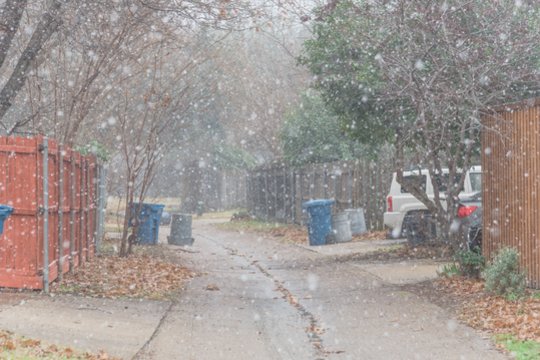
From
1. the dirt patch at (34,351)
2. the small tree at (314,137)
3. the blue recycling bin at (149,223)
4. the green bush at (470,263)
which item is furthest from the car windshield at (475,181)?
the dirt patch at (34,351)

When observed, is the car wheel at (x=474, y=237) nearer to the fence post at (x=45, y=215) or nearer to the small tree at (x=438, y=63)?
the small tree at (x=438, y=63)

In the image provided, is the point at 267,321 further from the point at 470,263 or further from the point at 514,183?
the point at 514,183

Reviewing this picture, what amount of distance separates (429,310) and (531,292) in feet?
4.85

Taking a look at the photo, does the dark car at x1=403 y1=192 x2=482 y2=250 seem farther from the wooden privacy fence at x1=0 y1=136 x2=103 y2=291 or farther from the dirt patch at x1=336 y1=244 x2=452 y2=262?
the wooden privacy fence at x1=0 y1=136 x2=103 y2=291

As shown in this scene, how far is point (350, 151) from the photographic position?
29.2 m

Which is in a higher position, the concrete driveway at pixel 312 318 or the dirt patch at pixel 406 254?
the dirt patch at pixel 406 254

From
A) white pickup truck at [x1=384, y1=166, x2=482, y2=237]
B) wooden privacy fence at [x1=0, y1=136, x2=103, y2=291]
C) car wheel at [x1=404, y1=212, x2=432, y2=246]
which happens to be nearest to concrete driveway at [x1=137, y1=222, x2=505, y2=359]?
wooden privacy fence at [x1=0, y1=136, x2=103, y2=291]

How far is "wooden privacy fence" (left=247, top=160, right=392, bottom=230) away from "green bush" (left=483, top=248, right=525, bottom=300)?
12228 mm

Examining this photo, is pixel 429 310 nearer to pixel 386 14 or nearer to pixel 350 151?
pixel 386 14

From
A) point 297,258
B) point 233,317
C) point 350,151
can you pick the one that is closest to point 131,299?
point 233,317

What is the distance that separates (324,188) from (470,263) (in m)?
14.6

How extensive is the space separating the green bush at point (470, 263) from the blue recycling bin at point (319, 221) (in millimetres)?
8674

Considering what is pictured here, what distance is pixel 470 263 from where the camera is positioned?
42.1 feet

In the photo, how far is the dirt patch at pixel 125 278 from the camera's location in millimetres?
12180
